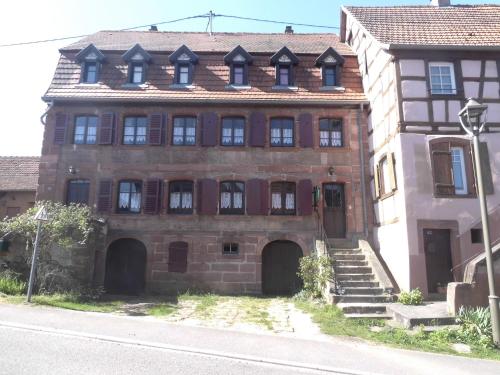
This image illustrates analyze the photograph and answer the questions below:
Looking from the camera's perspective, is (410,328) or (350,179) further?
(350,179)

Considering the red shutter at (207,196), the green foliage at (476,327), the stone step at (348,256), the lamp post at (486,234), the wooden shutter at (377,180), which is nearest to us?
the lamp post at (486,234)

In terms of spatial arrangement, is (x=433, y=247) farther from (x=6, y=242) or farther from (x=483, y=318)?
(x=6, y=242)

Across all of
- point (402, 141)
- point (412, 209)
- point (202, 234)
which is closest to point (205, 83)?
point (202, 234)

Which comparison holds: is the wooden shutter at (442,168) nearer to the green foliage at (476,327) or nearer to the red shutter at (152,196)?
the green foliage at (476,327)

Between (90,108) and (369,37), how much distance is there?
11054 mm

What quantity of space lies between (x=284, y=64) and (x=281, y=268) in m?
8.24

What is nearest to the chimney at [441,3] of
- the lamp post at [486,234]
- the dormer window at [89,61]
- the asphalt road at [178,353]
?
the lamp post at [486,234]

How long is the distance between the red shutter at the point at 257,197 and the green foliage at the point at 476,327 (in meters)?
7.78

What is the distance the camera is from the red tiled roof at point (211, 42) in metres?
18.3

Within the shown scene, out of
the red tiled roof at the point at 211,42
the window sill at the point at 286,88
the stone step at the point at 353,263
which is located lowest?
the stone step at the point at 353,263

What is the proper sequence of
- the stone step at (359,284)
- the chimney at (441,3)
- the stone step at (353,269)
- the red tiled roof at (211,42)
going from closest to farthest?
the stone step at (359,284) → the stone step at (353,269) → the red tiled roof at (211,42) → the chimney at (441,3)

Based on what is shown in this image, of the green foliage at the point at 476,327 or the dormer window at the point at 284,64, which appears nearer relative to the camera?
the green foliage at the point at 476,327

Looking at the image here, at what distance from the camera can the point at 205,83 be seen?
16938 mm

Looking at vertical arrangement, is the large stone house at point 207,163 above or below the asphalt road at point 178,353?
above
